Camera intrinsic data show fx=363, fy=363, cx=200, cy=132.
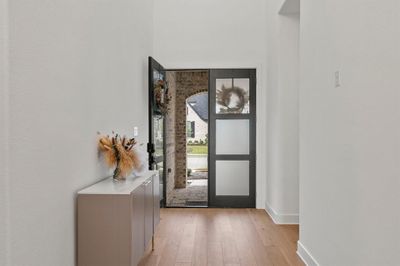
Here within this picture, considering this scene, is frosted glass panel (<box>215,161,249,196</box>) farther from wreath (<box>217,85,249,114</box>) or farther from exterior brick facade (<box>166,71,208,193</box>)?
exterior brick facade (<box>166,71,208,193</box>)

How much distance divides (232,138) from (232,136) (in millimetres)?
32

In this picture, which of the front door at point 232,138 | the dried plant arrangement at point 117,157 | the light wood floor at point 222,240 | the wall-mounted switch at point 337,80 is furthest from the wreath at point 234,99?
the wall-mounted switch at point 337,80

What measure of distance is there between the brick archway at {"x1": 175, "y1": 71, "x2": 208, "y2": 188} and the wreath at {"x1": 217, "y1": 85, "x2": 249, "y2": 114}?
11.4ft

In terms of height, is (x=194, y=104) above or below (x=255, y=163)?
above

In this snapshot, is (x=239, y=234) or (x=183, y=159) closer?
(x=239, y=234)

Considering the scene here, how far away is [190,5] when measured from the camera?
5887 millimetres

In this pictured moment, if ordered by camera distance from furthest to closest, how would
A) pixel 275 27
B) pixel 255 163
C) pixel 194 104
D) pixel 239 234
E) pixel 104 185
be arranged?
pixel 194 104 < pixel 255 163 < pixel 275 27 < pixel 239 234 < pixel 104 185

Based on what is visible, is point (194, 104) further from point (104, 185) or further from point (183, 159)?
point (104, 185)

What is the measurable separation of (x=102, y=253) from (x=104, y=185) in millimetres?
536

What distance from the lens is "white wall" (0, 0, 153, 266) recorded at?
5.86 feet

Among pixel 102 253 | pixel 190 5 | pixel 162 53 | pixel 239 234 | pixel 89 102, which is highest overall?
pixel 190 5

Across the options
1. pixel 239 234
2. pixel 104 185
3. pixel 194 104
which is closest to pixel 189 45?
pixel 239 234

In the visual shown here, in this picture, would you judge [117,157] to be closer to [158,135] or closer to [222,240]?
[222,240]

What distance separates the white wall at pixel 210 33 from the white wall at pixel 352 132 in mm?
2453
